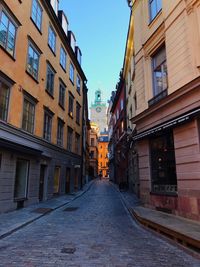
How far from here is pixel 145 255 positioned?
18.0ft

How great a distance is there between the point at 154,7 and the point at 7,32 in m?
7.35

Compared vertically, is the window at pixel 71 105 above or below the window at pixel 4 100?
above

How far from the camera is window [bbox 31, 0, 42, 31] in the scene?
46.8 ft

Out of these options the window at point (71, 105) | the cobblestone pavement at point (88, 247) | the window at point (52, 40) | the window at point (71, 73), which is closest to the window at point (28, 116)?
the window at point (52, 40)

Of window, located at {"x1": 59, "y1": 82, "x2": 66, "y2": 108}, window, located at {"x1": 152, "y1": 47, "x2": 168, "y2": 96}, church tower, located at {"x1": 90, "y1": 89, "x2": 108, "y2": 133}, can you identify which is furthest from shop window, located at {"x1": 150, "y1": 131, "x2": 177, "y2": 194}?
church tower, located at {"x1": 90, "y1": 89, "x2": 108, "y2": 133}

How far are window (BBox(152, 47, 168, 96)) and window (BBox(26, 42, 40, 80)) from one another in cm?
676

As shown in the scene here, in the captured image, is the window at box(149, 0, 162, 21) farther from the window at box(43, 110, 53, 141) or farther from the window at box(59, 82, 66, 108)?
the window at box(59, 82, 66, 108)

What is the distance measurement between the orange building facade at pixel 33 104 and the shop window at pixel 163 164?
6267 mm

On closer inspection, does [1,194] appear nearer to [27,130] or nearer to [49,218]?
[49,218]

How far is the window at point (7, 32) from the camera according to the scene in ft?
35.3

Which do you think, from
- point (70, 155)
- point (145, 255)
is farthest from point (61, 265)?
point (70, 155)

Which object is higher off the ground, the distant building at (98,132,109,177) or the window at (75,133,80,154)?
the distant building at (98,132,109,177)

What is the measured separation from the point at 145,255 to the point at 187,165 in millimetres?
4287

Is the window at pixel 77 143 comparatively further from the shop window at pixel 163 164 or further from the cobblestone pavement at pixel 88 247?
the cobblestone pavement at pixel 88 247
